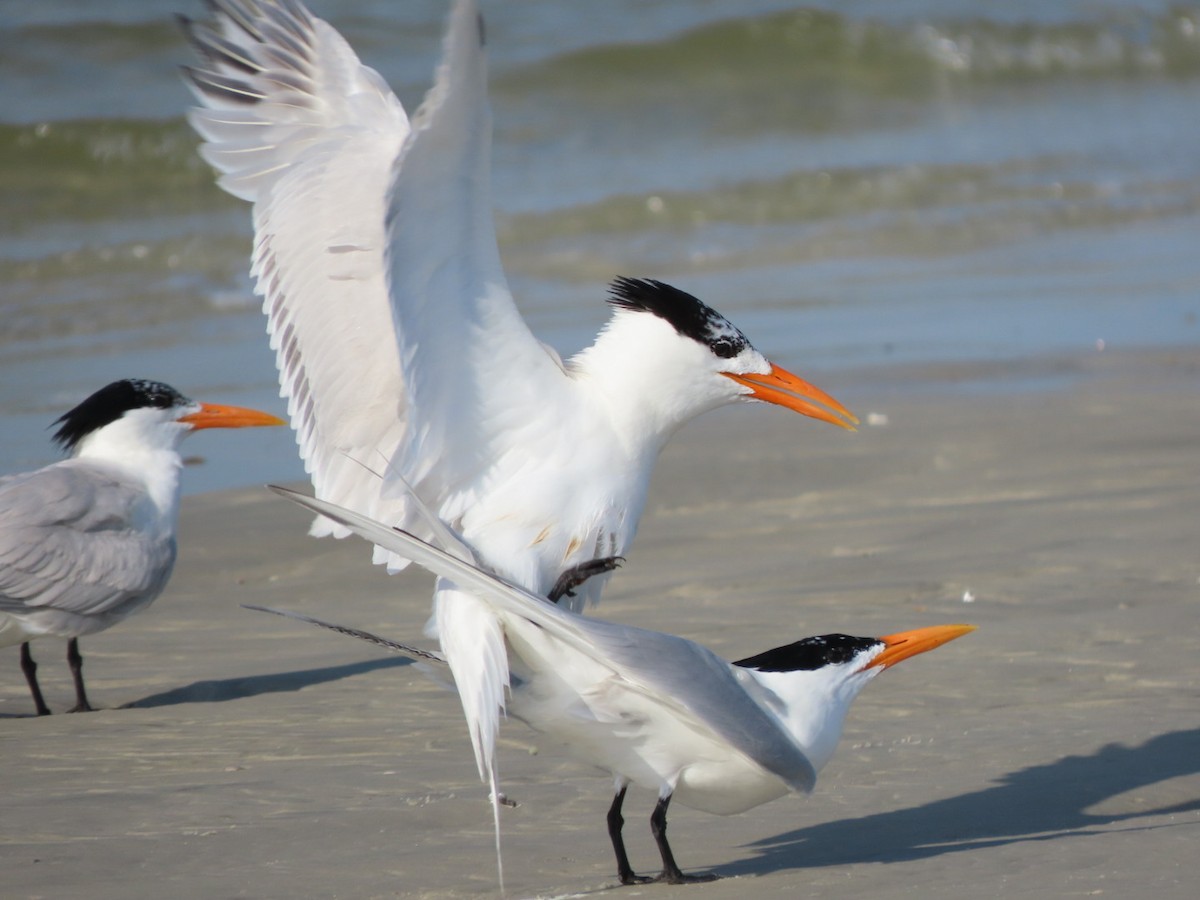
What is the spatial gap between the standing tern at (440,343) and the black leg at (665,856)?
1.21 ft

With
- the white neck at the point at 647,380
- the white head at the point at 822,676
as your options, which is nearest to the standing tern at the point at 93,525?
the white neck at the point at 647,380

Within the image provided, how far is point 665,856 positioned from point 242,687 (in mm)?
1830

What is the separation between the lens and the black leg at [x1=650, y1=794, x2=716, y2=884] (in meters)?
3.41

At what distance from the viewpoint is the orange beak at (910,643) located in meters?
3.71

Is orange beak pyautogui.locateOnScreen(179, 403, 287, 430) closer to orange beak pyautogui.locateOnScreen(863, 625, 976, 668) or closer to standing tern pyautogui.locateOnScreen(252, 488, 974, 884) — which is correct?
standing tern pyautogui.locateOnScreen(252, 488, 974, 884)

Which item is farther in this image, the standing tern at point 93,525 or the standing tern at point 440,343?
the standing tern at point 93,525

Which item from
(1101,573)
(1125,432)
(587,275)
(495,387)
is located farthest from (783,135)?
(495,387)

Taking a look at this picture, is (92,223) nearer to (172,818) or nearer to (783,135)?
(783,135)

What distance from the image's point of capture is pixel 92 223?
13.6 metres

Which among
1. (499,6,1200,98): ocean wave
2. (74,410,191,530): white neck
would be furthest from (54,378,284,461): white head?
(499,6,1200,98): ocean wave

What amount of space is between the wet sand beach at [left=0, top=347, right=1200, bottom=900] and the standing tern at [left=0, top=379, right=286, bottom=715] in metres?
0.21

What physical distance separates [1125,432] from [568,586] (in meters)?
3.65

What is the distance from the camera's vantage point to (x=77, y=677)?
4.83 m

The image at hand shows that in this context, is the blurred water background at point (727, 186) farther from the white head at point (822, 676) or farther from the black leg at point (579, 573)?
the white head at point (822, 676)
